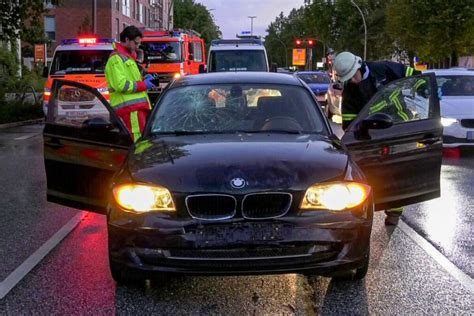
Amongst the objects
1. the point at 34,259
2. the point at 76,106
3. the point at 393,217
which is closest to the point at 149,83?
the point at 76,106

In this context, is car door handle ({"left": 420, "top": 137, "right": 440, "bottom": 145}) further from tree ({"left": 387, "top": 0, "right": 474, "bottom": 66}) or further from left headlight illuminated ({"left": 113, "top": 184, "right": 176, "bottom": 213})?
tree ({"left": 387, "top": 0, "right": 474, "bottom": 66})

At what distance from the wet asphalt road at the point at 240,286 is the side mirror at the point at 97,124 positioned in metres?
1.10

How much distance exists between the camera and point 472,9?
36438 mm

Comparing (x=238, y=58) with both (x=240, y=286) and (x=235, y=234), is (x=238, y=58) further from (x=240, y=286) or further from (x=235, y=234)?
(x=235, y=234)

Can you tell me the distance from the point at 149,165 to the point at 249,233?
89 cm

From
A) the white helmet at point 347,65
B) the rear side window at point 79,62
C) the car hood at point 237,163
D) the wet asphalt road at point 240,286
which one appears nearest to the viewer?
the car hood at point 237,163

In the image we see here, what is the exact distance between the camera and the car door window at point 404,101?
5.49m

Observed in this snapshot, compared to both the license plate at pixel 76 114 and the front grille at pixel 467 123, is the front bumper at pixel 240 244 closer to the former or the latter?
the license plate at pixel 76 114

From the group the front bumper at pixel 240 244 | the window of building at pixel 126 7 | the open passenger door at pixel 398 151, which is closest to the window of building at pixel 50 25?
the window of building at pixel 126 7

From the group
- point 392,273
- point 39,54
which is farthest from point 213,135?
point 39,54

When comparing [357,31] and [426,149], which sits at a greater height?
[357,31]

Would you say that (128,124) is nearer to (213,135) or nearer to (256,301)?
(213,135)

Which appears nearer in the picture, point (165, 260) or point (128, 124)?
point (165, 260)

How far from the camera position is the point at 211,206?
13.1 ft
